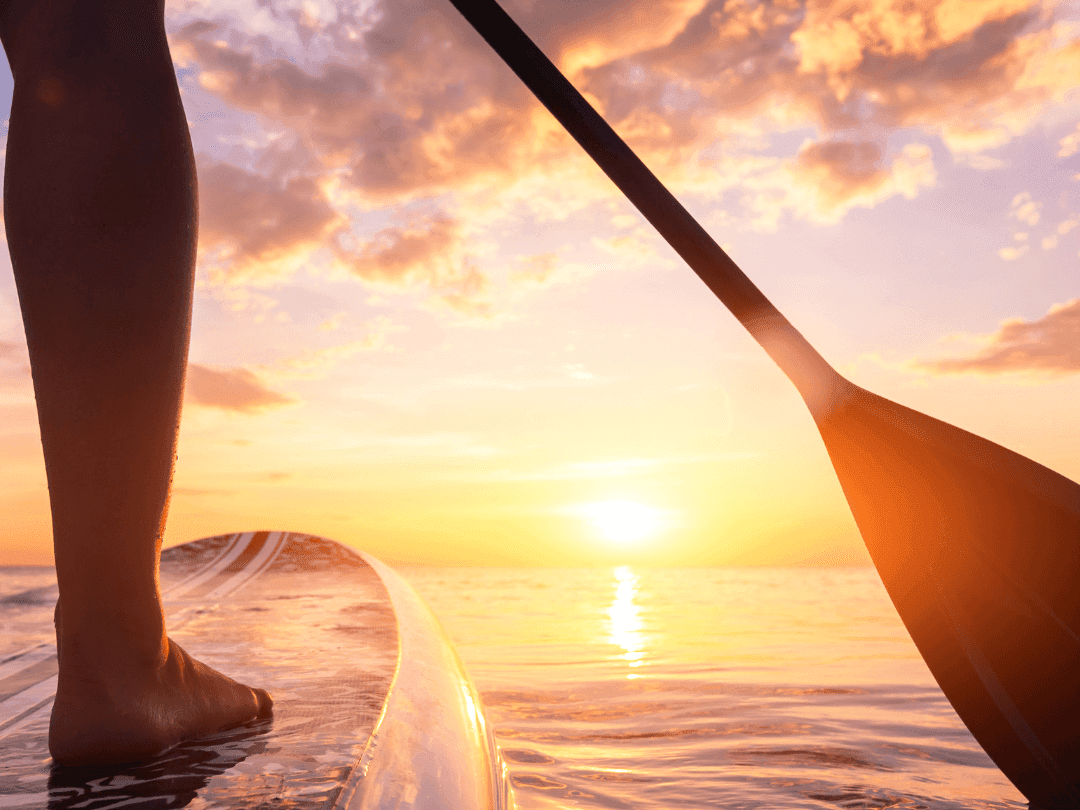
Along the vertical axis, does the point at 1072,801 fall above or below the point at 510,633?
above

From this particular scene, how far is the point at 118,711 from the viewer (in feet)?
2.78

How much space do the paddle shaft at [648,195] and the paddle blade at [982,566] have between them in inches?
4.7

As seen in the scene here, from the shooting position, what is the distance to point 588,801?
1.42 meters

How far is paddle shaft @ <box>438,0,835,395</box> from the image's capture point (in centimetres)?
110

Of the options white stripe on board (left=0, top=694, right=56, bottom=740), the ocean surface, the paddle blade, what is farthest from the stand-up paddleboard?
the paddle blade

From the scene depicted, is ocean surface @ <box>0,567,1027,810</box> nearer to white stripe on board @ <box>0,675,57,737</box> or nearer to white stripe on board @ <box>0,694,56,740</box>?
white stripe on board @ <box>0,675,57,737</box>

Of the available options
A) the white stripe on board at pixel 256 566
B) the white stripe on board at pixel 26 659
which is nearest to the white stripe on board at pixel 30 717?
the white stripe on board at pixel 26 659

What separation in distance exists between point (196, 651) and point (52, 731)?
0.62 metres

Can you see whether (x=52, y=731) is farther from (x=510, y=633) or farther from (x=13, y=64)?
(x=510, y=633)

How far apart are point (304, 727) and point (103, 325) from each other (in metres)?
0.55

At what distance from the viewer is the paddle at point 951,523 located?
1001mm

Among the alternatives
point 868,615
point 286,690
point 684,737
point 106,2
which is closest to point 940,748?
point 684,737

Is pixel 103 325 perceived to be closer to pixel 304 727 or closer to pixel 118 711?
pixel 118 711

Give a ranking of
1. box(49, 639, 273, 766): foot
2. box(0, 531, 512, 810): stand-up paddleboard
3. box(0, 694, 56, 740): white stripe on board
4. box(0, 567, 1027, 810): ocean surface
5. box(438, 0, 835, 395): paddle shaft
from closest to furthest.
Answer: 1. box(0, 531, 512, 810): stand-up paddleboard
2. box(49, 639, 273, 766): foot
3. box(0, 694, 56, 740): white stripe on board
4. box(438, 0, 835, 395): paddle shaft
5. box(0, 567, 1027, 810): ocean surface
